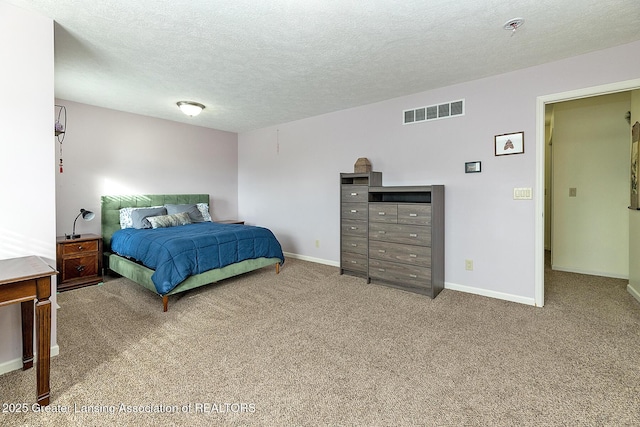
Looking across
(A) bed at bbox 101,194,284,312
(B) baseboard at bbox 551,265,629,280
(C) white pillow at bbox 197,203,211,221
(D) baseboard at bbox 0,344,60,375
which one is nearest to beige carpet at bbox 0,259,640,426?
(D) baseboard at bbox 0,344,60,375

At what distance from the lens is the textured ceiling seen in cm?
208

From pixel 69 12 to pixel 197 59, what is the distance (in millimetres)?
938

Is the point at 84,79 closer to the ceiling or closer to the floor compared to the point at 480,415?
closer to the ceiling

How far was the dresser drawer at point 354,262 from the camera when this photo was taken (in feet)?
13.4

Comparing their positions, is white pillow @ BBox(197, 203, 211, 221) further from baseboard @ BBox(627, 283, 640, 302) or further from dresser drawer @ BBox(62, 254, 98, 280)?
baseboard @ BBox(627, 283, 640, 302)

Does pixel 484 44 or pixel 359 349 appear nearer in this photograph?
pixel 359 349

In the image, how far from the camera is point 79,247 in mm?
3801

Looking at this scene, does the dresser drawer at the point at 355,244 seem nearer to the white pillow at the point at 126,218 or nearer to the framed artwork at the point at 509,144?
the framed artwork at the point at 509,144

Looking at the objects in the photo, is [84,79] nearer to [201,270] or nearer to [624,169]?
[201,270]

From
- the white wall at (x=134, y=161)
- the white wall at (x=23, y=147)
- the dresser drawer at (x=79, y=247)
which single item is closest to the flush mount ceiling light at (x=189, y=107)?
the white wall at (x=134, y=161)

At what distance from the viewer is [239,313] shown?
2975 mm

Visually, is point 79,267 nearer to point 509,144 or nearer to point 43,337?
point 43,337

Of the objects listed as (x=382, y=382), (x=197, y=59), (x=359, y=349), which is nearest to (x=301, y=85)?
(x=197, y=59)

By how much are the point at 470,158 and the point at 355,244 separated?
1757 mm
